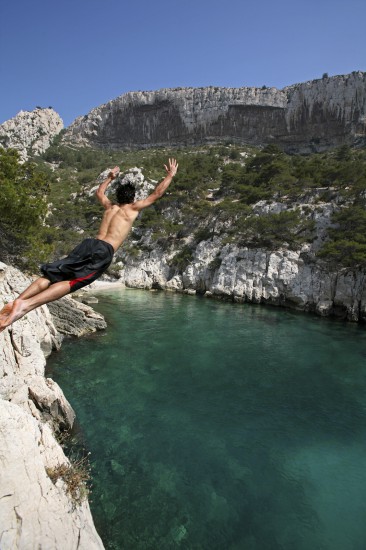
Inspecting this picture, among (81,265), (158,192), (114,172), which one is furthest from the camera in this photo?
(114,172)

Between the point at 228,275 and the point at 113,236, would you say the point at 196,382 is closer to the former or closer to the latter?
the point at 113,236

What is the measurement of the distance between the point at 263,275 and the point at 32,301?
26.1 meters

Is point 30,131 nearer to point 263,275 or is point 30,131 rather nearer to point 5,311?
point 263,275

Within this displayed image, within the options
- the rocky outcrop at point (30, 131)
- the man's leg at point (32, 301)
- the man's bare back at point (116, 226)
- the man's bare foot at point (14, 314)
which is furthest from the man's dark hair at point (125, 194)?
the rocky outcrop at point (30, 131)

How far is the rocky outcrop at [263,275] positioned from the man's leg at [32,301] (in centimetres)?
2336

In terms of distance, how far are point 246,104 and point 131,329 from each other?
76098mm

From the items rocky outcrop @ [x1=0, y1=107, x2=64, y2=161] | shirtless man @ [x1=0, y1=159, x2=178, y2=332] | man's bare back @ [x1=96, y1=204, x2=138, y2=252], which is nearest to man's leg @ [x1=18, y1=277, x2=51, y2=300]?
shirtless man @ [x1=0, y1=159, x2=178, y2=332]

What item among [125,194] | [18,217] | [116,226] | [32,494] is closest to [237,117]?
[18,217]

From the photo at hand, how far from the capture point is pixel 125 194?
131 inches

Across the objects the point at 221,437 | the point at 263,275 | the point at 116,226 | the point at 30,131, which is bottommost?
the point at 221,437

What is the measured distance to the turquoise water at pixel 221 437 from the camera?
571cm

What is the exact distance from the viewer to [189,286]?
3231cm

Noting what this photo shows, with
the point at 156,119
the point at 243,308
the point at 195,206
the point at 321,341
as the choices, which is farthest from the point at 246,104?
the point at 321,341

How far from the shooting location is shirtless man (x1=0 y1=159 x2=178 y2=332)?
2.69 m
